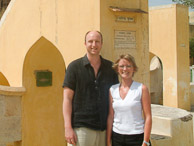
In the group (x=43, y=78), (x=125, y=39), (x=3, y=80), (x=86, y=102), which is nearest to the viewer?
(x=86, y=102)

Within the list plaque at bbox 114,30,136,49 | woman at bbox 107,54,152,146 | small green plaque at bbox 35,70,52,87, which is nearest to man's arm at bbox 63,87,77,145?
woman at bbox 107,54,152,146

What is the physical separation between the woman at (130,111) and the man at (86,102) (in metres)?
0.18

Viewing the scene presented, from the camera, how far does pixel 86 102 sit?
125 inches

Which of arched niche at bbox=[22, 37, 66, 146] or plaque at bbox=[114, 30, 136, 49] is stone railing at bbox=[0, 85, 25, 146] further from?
plaque at bbox=[114, 30, 136, 49]

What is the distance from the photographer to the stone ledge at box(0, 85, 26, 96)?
550 centimetres

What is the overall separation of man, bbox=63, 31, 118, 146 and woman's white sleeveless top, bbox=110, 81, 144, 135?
237mm

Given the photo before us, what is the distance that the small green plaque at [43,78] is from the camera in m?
6.64

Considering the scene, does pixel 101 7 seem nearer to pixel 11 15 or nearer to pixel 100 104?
pixel 100 104

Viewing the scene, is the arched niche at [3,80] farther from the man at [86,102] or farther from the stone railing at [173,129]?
the man at [86,102]

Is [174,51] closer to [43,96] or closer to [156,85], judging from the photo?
[156,85]

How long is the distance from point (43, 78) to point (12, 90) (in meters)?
1.22

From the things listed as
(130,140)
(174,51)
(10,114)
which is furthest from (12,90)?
(174,51)

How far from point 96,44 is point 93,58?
20cm

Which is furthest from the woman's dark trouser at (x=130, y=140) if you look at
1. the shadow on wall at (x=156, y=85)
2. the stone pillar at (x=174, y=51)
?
the shadow on wall at (x=156, y=85)
